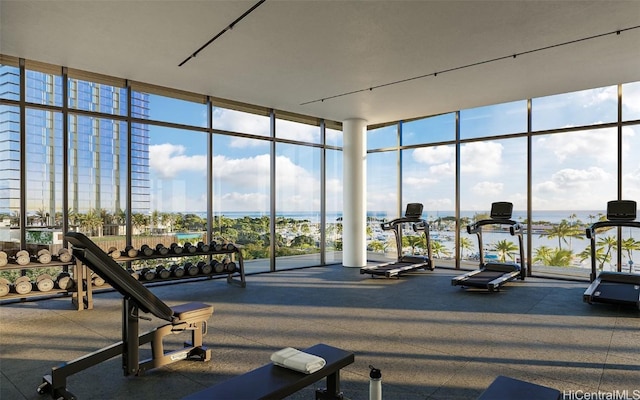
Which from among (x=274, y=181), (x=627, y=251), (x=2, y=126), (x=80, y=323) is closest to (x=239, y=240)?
(x=274, y=181)

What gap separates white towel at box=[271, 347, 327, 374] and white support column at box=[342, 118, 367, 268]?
6.21 metres

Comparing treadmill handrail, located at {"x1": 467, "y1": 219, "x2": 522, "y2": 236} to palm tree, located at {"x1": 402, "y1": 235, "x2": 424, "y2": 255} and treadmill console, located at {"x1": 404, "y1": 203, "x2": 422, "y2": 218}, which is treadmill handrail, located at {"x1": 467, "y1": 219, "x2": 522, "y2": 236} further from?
palm tree, located at {"x1": 402, "y1": 235, "x2": 424, "y2": 255}

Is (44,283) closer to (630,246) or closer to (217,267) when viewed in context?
(217,267)

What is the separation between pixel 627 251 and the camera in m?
6.57

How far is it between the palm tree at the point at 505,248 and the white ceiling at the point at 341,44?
282cm

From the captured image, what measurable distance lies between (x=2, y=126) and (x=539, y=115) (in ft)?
28.2

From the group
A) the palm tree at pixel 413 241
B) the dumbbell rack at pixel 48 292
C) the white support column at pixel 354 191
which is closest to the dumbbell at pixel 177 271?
the dumbbell rack at pixel 48 292

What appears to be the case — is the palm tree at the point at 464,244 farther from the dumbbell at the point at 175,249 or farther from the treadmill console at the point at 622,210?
the dumbbell at the point at 175,249

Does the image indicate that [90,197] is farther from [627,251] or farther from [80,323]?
[627,251]

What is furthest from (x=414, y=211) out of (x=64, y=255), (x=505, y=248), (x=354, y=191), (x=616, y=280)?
(x=64, y=255)

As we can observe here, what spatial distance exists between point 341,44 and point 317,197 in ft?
14.9

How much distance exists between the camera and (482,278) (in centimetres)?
629

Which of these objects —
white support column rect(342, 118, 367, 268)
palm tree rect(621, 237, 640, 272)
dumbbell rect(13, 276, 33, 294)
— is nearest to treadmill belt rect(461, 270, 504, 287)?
palm tree rect(621, 237, 640, 272)

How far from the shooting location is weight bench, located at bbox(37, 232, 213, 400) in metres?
2.58
